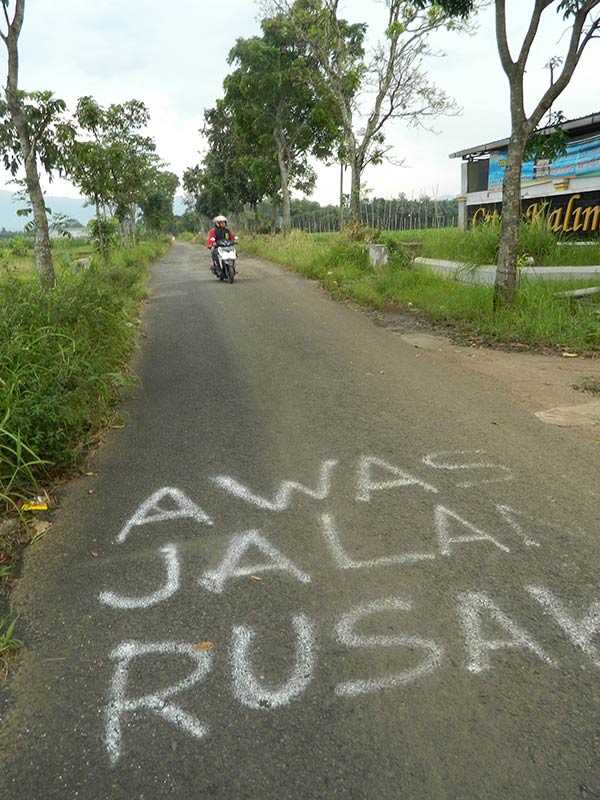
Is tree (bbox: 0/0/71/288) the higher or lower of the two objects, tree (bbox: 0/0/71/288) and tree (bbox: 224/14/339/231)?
the lower

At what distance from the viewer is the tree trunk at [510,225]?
7.20 meters

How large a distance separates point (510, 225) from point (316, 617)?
6653mm

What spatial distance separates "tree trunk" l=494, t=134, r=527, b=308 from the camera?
283 inches

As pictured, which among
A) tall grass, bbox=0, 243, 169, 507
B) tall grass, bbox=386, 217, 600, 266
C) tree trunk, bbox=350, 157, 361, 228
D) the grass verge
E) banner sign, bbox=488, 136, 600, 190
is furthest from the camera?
tree trunk, bbox=350, 157, 361, 228

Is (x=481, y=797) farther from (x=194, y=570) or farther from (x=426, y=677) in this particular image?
(x=194, y=570)

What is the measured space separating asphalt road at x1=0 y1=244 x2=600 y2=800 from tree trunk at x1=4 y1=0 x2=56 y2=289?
17.0 ft

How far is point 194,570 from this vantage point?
8.68 feet

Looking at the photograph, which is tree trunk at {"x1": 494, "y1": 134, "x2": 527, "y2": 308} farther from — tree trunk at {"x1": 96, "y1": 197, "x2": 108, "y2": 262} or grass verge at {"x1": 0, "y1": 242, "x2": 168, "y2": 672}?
tree trunk at {"x1": 96, "y1": 197, "x2": 108, "y2": 262}

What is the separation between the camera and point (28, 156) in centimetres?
805

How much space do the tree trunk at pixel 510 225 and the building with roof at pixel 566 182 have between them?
181 inches

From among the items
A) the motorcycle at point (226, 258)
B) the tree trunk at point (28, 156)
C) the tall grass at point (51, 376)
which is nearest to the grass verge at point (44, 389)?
the tall grass at point (51, 376)

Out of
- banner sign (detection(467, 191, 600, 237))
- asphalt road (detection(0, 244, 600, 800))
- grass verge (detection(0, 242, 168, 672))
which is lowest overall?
asphalt road (detection(0, 244, 600, 800))

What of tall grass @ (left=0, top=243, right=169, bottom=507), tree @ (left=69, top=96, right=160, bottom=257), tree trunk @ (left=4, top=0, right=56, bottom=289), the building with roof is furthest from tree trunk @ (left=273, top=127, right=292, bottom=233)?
tall grass @ (left=0, top=243, right=169, bottom=507)

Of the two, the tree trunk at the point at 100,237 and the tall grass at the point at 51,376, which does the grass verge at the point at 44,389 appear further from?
the tree trunk at the point at 100,237
